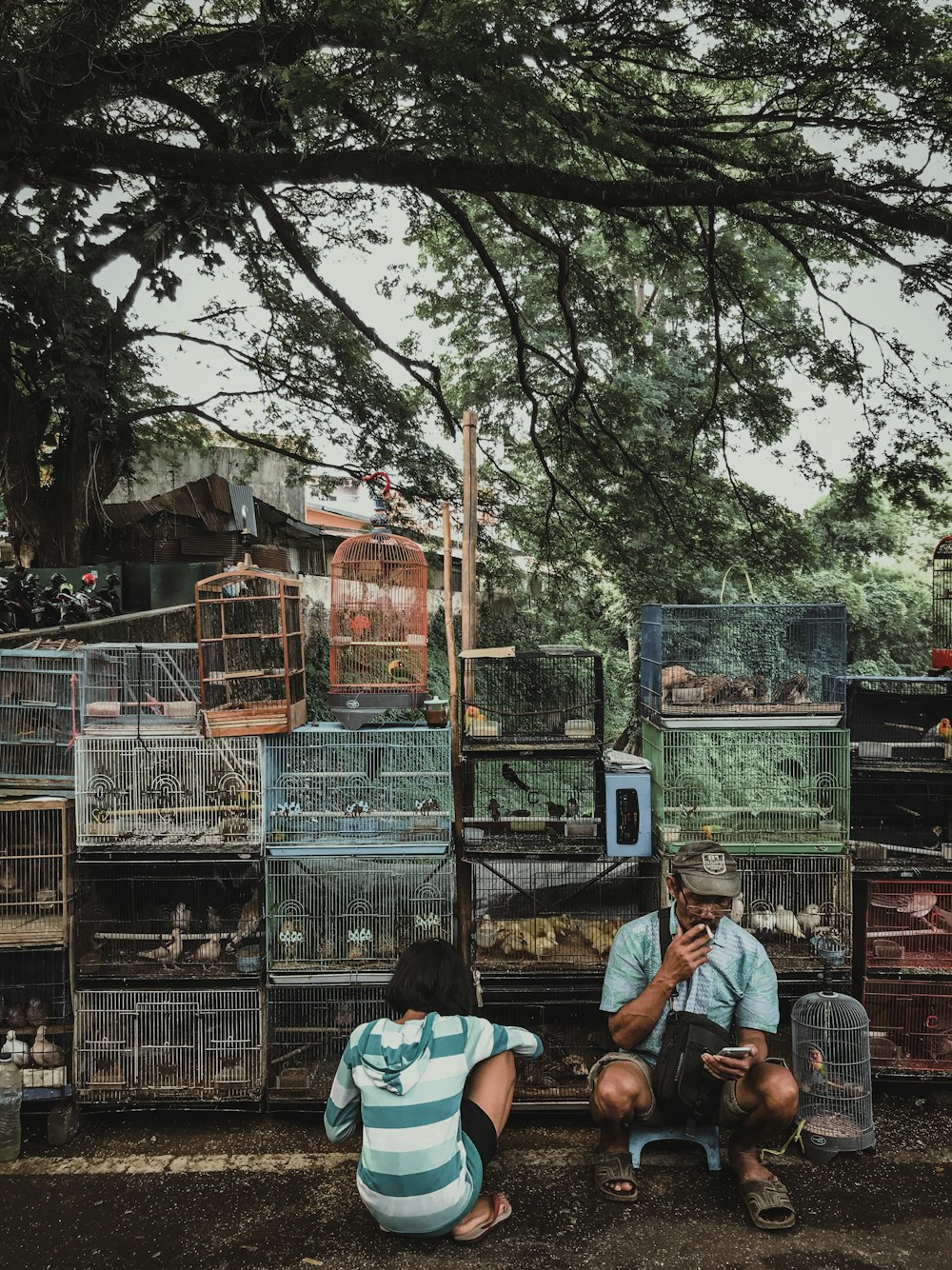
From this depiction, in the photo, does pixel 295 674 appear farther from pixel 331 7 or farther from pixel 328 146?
pixel 328 146

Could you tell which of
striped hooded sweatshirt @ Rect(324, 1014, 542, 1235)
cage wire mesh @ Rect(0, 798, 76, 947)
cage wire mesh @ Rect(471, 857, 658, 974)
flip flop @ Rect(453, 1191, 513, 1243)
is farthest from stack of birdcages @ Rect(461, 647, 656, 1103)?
cage wire mesh @ Rect(0, 798, 76, 947)

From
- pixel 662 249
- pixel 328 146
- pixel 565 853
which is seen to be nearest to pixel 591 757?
pixel 565 853

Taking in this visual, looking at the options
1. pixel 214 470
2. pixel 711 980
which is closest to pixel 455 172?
pixel 711 980

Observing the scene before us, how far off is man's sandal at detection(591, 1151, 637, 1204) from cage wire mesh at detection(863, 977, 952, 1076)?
1.54m

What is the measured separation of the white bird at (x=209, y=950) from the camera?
4.54 meters

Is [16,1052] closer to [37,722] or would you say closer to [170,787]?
[170,787]

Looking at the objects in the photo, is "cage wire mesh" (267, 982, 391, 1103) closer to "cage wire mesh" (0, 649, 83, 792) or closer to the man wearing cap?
the man wearing cap

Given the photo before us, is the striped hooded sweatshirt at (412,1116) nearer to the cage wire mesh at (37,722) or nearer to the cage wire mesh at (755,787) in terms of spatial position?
the cage wire mesh at (755,787)

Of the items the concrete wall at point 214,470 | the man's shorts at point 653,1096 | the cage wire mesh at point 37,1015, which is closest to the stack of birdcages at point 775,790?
the man's shorts at point 653,1096

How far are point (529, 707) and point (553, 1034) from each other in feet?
6.35

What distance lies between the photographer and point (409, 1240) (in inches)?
134

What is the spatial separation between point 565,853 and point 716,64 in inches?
269

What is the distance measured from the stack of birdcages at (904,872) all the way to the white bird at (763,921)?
17.6 inches

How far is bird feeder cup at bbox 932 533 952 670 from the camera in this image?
5.18 metres
